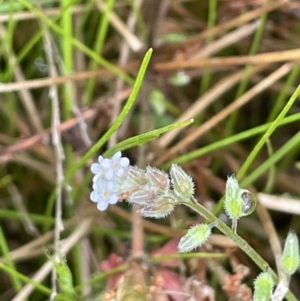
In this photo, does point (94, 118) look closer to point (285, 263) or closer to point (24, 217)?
point (24, 217)

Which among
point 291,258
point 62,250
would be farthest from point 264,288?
point 62,250

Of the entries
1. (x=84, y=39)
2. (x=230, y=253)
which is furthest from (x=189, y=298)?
(x=84, y=39)

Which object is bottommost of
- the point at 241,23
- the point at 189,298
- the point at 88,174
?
the point at 189,298

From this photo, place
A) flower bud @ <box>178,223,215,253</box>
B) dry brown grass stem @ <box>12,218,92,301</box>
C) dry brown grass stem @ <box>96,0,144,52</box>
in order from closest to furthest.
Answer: flower bud @ <box>178,223,215,253</box> < dry brown grass stem @ <box>12,218,92,301</box> < dry brown grass stem @ <box>96,0,144,52</box>

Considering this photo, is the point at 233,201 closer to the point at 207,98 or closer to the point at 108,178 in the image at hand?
the point at 108,178

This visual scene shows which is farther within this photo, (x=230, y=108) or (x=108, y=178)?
(x=230, y=108)

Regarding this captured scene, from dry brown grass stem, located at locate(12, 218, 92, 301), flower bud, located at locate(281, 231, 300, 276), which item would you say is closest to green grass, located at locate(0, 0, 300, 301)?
dry brown grass stem, located at locate(12, 218, 92, 301)

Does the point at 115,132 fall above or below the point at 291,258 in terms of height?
above

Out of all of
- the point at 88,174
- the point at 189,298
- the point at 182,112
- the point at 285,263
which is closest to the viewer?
the point at 285,263

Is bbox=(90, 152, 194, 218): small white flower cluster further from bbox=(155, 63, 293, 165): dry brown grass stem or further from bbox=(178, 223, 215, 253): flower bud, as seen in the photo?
bbox=(155, 63, 293, 165): dry brown grass stem
